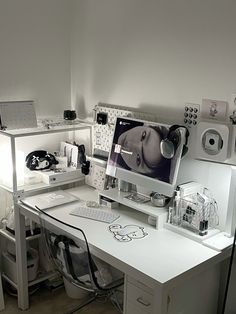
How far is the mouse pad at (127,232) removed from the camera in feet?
6.80

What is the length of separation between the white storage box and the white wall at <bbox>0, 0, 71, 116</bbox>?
1.03 m

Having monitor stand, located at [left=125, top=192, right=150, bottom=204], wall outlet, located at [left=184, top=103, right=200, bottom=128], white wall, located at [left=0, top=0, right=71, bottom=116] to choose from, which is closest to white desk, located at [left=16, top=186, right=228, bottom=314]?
monitor stand, located at [left=125, top=192, right=150, bottom=204]

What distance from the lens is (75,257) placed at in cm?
212

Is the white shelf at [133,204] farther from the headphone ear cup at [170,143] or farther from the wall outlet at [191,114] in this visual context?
→ the wall outlet at [191,114]

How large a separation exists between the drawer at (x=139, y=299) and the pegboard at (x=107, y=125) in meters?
1.05

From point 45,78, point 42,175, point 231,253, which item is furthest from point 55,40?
point 231,253

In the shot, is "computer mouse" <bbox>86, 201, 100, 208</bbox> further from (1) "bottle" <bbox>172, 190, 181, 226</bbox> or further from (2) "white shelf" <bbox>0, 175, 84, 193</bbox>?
(1) "bottle" <bbox>172, 190, 181, 226</bbox>

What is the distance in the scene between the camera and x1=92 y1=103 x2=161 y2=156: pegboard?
2567 mm

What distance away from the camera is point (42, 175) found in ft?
8.89

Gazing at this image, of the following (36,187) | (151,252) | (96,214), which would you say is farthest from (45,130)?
(151,252)

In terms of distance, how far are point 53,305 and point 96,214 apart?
33.9 inches

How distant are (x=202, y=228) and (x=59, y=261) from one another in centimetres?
81

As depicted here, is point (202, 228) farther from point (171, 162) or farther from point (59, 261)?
point (59, 261)

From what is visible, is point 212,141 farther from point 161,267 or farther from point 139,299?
point 139,299
